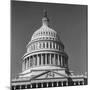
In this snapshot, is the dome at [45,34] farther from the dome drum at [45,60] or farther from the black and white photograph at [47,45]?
the dome drum at [45,60]

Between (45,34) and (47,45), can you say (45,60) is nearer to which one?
(47,45)

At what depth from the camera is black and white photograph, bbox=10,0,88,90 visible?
20.2 feet

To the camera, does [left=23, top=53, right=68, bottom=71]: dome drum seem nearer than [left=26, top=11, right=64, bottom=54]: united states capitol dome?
No

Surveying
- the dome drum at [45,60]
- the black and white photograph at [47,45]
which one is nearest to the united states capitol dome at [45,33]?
the black and white photograph at [47,45]

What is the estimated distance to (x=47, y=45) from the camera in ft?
23.0

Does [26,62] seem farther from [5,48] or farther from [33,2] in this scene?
[33,2]

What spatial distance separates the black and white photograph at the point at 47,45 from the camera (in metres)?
6.15

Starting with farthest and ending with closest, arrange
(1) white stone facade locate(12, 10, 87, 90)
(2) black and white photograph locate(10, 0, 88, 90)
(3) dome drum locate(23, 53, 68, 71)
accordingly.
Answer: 1. (3) dome drum locate(23, 53, 68, 71)
2. (1) white stone facade locate(12, 10, 87, 90)
3. (2) black and white photograph locate(10, 0, 88, 90)

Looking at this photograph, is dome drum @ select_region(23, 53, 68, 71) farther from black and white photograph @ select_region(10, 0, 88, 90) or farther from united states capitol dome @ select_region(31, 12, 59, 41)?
united states capitol dome @ select_region(31, 12, 59, 41)

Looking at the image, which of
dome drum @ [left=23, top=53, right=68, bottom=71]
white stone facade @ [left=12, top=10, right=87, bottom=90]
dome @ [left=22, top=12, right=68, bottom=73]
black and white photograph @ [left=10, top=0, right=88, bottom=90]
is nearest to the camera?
black and white photograph @ [left=10, top=0, right=88, bottom=90]

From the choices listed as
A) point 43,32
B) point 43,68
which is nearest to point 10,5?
point 43,32

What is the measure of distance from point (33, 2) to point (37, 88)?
1.62m

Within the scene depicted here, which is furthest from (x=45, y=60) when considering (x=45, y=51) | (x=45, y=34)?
(x=45, y=34)

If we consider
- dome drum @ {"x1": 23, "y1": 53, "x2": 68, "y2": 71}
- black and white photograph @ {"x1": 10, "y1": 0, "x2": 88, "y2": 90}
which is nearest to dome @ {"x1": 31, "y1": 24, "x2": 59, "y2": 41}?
black and white photograph @ {"x1": 10, "y1": 0, "x2": 88, "y2": 90}
